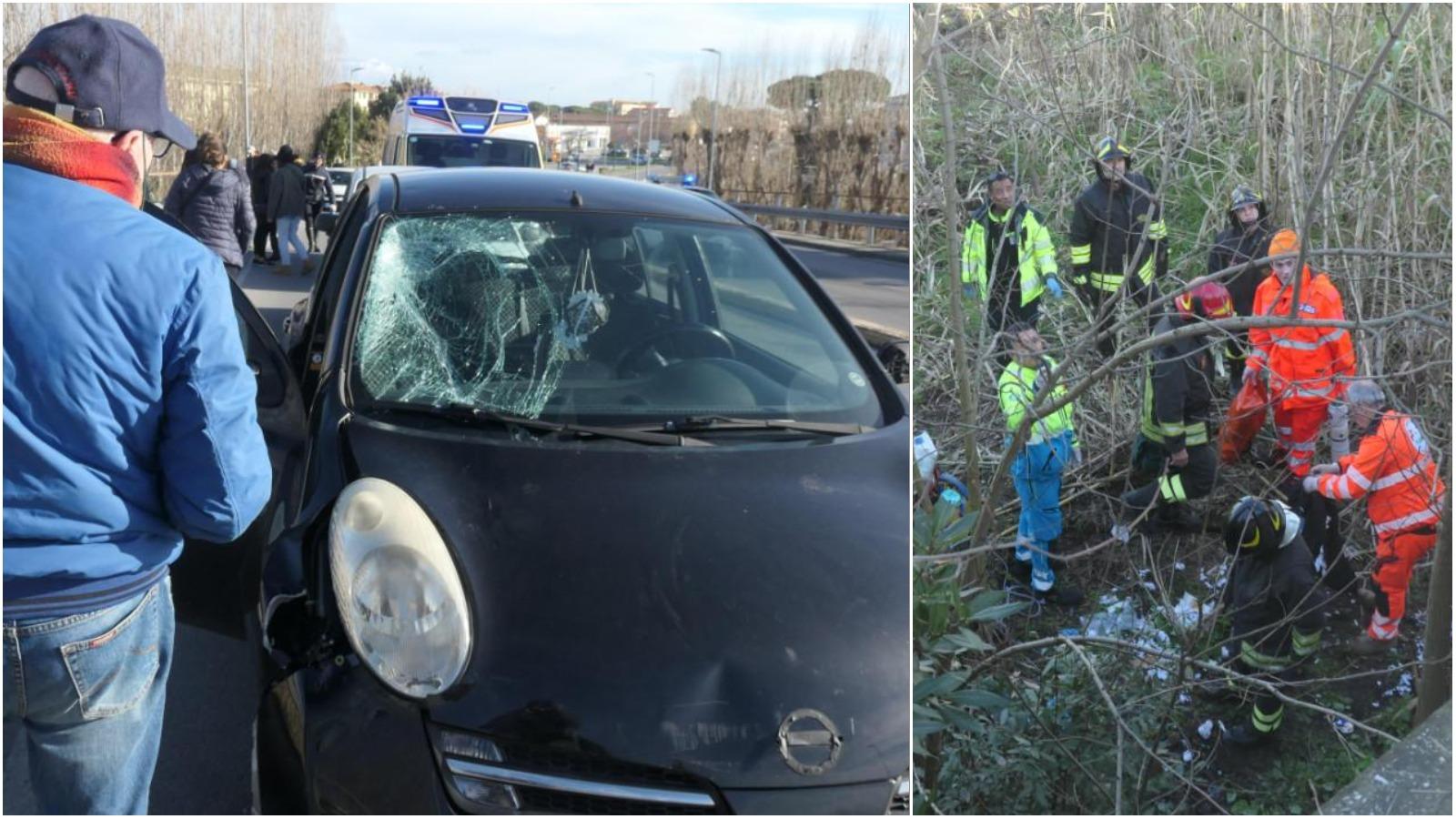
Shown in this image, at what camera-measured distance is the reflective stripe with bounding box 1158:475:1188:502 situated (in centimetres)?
243

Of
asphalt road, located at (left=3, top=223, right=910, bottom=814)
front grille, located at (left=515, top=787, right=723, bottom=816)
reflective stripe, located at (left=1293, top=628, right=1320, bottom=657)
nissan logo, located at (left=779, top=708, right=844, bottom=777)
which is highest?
reflective stripe, located at (left=1293, top=628, right=1320, bottom=657)

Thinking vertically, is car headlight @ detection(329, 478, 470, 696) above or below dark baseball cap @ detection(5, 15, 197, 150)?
below

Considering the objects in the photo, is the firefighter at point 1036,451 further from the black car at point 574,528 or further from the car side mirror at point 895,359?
the car side mirror at point 895,359

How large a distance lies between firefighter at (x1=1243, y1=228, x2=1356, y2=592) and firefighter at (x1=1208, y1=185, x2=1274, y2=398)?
2cm

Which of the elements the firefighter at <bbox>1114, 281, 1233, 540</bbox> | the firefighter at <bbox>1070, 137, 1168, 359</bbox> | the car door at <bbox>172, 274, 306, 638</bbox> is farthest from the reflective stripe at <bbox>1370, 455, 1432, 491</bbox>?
the car door at <bbox>172, 274, 306, 638</bbox>

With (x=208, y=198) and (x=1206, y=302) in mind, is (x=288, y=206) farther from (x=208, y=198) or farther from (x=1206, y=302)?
(x=1206, y=302)

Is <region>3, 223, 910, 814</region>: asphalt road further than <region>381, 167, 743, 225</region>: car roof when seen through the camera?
No

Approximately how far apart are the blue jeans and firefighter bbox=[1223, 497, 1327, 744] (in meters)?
1.94

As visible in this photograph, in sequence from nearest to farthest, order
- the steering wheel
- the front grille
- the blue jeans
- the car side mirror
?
the blue jeans
the front grille
the steering wheel
the car side mirror

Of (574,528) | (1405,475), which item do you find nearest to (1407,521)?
(1405,475)

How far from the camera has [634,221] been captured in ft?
10.7

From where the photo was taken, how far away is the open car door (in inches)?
104

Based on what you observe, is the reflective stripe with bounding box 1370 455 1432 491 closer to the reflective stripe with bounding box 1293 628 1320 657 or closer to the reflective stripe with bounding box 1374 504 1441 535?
the reflective stripe with bounding box 1374 504 1441 535

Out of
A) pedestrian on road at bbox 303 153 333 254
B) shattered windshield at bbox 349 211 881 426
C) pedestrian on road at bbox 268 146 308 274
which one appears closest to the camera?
shattered windshield at bbox 349 211 881 426
